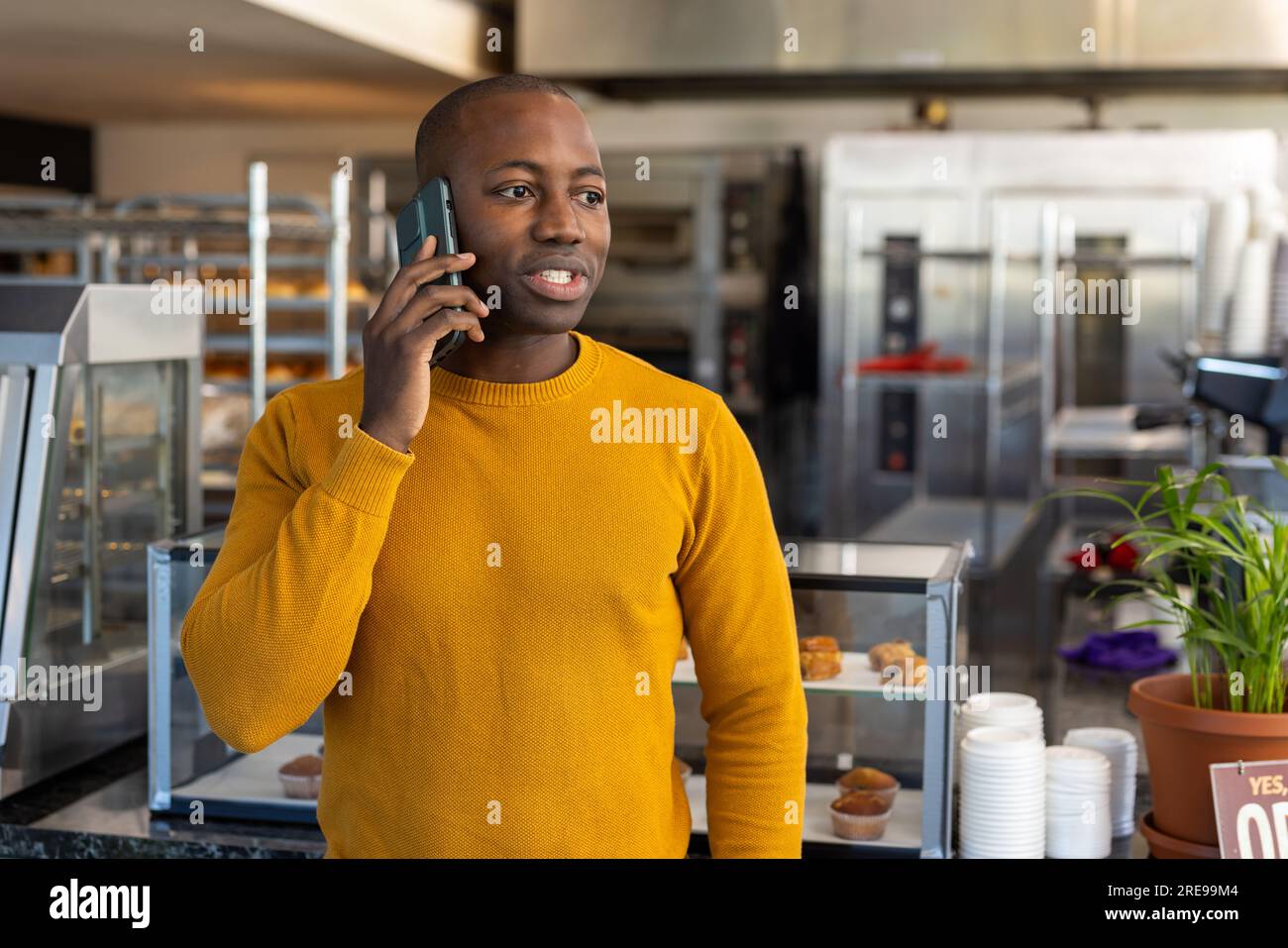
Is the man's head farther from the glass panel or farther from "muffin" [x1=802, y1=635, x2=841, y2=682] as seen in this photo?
the glass panel

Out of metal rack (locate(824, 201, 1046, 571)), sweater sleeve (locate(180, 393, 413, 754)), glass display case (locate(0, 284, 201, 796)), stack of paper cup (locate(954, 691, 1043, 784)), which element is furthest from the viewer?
metal rack (locate(824, 201, 1046, 571))

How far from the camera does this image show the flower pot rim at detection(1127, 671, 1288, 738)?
166 centimetres

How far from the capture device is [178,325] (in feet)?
7.97

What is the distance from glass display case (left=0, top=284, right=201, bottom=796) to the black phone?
3.37 ft

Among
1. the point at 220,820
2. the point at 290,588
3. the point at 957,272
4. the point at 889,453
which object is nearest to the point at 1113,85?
the point at 957,272

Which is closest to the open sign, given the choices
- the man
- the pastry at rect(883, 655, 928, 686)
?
the pastry at rect(883, 655, 928, 686)

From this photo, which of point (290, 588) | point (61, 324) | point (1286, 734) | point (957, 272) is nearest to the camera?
point (290, 588)

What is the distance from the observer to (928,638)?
1821 millimetres

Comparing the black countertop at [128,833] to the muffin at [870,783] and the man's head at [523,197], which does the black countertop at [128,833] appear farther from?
the man's head at [523,197]

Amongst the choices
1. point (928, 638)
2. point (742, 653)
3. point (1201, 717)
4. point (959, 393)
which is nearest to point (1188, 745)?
point (1201, 717)

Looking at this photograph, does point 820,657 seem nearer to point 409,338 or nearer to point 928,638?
point 928,638
